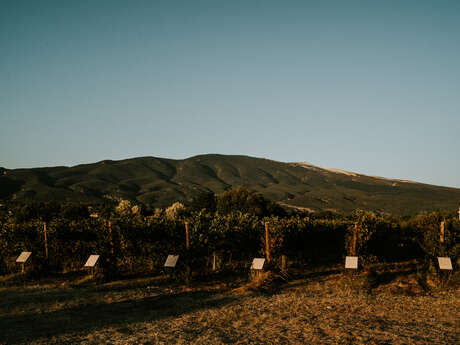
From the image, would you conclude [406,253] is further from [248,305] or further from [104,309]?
[104,309]

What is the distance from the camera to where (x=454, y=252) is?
13.4 meters

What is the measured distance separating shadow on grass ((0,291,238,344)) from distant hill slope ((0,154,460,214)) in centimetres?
6518

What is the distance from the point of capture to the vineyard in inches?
609

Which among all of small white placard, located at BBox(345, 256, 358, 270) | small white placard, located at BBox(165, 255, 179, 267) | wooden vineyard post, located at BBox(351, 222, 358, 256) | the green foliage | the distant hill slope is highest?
the distant hill slope

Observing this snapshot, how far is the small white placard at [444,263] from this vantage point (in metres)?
12.4

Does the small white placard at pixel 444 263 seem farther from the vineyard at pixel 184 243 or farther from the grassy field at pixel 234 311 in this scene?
the vineyard at pixel 184 243

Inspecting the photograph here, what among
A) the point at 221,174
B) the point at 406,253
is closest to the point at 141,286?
the point at 406,253

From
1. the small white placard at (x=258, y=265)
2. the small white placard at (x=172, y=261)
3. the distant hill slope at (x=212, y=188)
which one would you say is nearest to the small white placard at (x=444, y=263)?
the small white placard at (x=258, y=265)

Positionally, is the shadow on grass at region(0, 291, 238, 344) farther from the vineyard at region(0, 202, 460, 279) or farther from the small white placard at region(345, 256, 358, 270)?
the small white placard at region(345, 256, 358, 270)

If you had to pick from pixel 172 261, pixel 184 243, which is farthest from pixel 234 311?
pixel 184 243

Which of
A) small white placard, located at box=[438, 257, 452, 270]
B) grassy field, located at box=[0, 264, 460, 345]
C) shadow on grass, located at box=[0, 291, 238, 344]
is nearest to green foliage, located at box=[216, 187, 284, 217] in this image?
grassy field, located at box=[0, 264, 460, 345]

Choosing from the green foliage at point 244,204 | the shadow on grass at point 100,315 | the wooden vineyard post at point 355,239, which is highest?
the green foliage at point 244,204

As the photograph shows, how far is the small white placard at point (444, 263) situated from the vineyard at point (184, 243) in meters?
1.41

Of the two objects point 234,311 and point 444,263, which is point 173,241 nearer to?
point 234,311
